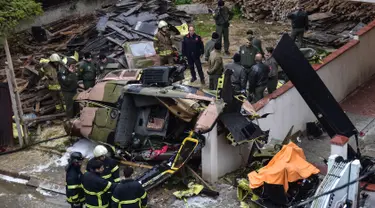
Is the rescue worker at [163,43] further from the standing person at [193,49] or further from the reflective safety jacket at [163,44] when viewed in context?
the standing person at [193,49]

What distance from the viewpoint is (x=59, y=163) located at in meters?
12.9

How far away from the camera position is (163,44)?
1622cm

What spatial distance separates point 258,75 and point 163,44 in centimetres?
340

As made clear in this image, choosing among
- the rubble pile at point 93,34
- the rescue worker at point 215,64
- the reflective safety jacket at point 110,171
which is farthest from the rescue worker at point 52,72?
the reflective safety jacket at point 110,171

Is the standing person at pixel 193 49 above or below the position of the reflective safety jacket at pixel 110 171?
above

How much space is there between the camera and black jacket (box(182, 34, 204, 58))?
15.7 metres

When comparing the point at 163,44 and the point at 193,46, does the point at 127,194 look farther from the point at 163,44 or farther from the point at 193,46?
the point at 163,44

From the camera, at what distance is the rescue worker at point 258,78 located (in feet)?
45.4

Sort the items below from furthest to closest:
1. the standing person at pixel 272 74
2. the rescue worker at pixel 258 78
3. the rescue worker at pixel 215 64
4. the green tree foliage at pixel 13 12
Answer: the rescue worker at pixel 215 64 < the standing person at pixel 272 74 < the rescue worker at pixel 258 78 < the green tree foliage at pixel 13 12

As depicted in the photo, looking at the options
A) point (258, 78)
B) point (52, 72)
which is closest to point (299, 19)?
point (258, 78)

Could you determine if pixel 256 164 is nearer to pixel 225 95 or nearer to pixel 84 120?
pixel 225 95

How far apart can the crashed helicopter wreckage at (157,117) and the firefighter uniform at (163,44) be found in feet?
8.67

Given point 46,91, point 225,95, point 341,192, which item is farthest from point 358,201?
point 46,91

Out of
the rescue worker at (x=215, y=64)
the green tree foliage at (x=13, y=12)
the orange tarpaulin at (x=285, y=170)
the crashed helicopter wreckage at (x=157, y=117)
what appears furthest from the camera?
the rescue worker at (x=215, y=64)
